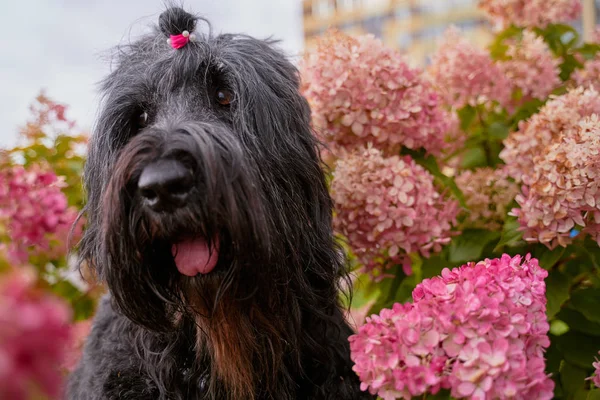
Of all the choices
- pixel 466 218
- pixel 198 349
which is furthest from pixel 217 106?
pixel 466 218

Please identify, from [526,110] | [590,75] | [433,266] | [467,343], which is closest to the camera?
[467,343]

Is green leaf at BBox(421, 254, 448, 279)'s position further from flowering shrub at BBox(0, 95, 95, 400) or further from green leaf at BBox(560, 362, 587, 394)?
flowering shrub at BBox(0, 95, 95, 400)

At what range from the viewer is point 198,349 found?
1734mm

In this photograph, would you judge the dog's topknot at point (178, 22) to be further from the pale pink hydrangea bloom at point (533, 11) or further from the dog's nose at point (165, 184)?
the pale pink hydrangea bloom at point (533, 11)

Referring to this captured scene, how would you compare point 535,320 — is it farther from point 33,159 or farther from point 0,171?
point 33,159

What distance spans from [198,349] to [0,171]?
94 centimetres

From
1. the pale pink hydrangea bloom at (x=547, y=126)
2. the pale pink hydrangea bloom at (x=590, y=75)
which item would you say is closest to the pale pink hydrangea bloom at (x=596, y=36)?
the pale pink hydrangea bloom at (x=590, y=75)

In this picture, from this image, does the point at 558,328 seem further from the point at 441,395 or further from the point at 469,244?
the point at 441,395

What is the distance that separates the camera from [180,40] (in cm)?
174

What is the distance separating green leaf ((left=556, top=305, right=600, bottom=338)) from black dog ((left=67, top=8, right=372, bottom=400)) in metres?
0.71

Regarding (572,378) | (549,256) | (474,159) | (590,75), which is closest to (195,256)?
(549,256)

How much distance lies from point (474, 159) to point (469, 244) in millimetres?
508

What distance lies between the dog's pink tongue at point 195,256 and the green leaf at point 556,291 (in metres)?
0.99

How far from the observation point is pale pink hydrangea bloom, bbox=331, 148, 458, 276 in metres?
1.83
